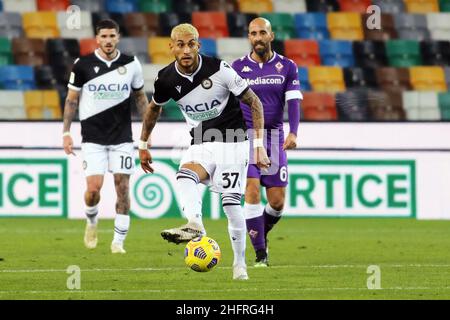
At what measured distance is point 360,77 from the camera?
21.0 meters

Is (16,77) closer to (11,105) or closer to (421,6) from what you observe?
(11,105)

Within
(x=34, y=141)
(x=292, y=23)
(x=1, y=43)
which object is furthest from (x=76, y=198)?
(x=292, y=23)

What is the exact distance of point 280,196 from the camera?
12.6 metres

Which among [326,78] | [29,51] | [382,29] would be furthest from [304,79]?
[29,51]

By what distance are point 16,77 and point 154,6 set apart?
310 cm

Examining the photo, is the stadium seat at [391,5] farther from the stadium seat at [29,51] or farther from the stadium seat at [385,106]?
the stadium seat at [29,51]

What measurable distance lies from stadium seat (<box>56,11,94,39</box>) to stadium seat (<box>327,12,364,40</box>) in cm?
409

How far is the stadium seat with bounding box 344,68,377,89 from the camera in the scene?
20.8m

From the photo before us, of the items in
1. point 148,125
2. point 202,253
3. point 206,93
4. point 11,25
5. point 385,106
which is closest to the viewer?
point 202,253

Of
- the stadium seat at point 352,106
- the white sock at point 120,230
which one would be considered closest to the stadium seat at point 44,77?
the stadium seat at point 352,106

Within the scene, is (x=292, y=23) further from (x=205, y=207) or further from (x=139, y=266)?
(x=139, y=266)

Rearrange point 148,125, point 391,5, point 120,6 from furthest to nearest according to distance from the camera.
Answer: point 391,5
point 120,6
point 148,125

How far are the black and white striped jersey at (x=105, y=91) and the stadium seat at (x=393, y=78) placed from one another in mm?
7511

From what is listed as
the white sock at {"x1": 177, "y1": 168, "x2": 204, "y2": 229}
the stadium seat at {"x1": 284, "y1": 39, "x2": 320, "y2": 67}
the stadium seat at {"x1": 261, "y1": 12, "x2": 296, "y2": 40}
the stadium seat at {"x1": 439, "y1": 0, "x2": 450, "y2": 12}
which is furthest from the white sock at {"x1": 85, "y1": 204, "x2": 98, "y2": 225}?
the stadium seat at {"x1": 439, "y1": 0, "x2": 450, "y2": 12}
